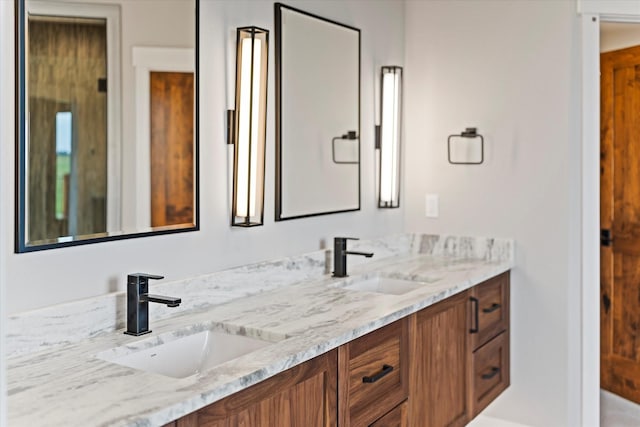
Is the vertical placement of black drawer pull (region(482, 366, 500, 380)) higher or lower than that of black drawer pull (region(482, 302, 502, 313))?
lower

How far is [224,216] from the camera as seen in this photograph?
2.16 metres

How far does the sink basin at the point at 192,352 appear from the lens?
1.67 m

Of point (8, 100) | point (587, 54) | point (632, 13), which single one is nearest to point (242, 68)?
point (8, 100)

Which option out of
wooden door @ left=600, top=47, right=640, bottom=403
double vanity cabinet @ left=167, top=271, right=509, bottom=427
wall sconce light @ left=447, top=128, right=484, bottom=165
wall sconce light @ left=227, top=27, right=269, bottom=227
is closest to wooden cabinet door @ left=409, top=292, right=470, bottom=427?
double vanity cabinet @ left=167, top=271, right=509, bottom=427

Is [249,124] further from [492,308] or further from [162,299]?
[492,308]

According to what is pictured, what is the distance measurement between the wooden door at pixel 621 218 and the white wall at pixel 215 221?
4.49 ft

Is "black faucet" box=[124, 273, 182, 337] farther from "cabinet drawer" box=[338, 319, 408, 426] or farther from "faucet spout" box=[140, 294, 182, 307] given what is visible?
"cabinet drawer" box=[338, 319, 408, 426]

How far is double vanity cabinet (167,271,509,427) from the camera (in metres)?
1.48

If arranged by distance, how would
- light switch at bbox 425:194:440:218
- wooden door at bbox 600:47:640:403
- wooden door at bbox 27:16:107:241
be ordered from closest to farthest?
wooden door at bbox 27:16:107:241 < light switch at bbox 425:194:440:218 < wooden door at bbox 600:47:640:403

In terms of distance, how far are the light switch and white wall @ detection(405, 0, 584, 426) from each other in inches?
1.0

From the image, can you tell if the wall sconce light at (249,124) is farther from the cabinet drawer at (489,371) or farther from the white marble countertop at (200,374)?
the cabinet drawer at (489,371)

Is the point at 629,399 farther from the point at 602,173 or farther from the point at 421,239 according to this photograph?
the point at 421,239

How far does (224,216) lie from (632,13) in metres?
2.05

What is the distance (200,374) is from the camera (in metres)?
1.38
